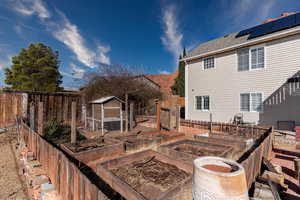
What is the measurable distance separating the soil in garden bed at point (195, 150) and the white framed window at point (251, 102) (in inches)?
245

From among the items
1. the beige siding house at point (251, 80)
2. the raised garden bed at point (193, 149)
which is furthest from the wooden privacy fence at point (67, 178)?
the beige siding house at point (251, 80)

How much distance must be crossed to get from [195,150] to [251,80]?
23.2 feet

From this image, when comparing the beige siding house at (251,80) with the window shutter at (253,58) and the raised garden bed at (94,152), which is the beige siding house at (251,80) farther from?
the raised garden bed at (94,152)

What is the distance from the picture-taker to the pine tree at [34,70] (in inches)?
568

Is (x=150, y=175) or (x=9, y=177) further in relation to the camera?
(x=9, y=177)

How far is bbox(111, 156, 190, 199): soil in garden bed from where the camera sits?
2.56 m

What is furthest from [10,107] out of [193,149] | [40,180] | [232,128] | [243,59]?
[243,59]

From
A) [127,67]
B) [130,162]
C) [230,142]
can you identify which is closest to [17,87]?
[127,67]

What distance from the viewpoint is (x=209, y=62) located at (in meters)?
10.9

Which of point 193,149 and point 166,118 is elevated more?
point 166,118

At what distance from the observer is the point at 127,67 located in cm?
1415

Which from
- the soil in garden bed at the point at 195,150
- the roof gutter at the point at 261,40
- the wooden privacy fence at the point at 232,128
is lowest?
the soil in garden bed at the point at 195,150

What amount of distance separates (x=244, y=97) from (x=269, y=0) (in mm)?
6838

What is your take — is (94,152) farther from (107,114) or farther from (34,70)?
(34,70)
